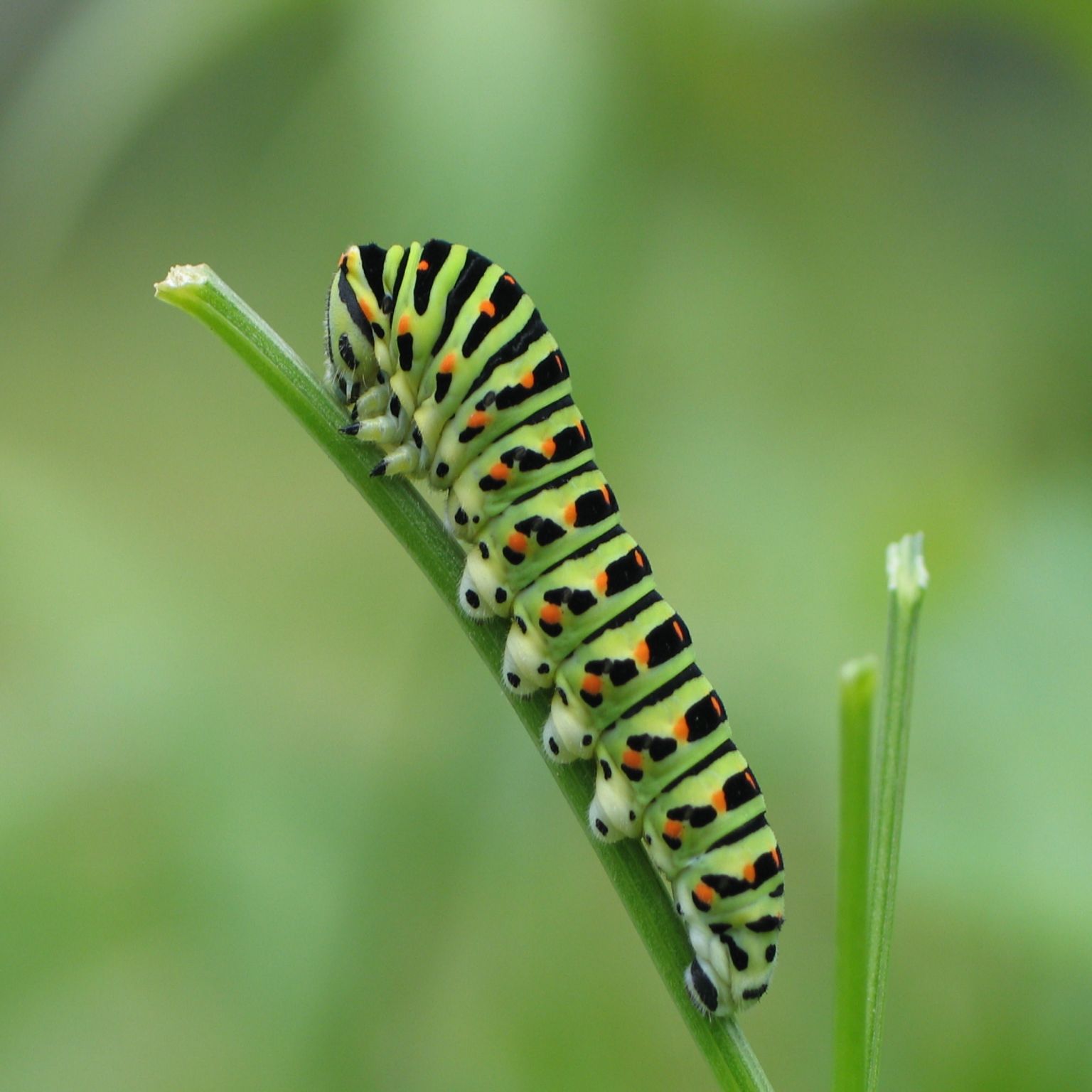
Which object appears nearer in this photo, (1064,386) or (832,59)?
(1064,386)

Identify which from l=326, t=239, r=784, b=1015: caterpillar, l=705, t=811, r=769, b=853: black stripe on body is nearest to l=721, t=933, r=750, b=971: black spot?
l=326, t=239, r=784, b=1015: caterpillar

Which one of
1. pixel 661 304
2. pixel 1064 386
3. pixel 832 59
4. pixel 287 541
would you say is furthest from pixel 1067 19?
pixel 287 541

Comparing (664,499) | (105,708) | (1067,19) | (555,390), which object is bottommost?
(664,499)

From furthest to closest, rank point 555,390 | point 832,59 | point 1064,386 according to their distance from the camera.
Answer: point 832,59 < point 1064,386 < point 555,390

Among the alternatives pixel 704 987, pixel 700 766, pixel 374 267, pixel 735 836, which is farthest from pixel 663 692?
pixel 374 267

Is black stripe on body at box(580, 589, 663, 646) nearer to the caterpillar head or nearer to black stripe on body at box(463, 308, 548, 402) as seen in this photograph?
black stripe on body at box(463, 308, 548, 402)

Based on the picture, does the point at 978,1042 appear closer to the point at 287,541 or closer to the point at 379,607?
the point at 379,607

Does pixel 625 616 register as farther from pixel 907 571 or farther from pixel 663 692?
pixel 907 571

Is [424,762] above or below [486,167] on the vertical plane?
below
